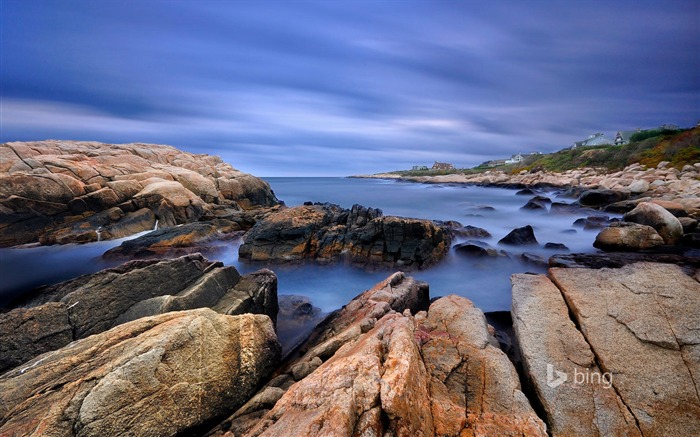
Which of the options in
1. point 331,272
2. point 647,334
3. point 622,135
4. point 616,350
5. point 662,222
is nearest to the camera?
point 616,350

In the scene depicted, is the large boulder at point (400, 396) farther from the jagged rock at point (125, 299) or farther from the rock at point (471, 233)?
the rock at point (471, 233)

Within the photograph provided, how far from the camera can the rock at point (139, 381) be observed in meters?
3.75

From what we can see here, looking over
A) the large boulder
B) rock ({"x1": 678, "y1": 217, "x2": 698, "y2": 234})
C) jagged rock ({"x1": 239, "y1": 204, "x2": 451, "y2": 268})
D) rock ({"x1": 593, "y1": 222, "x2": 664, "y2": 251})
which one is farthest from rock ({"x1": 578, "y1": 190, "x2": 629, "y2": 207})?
the large boulder

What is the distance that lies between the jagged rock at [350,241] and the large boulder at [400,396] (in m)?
10.1

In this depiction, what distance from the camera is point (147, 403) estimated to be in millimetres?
3977

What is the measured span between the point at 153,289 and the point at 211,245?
11953 mm

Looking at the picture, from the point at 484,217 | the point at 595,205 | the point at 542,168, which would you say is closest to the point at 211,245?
the point at 484,217

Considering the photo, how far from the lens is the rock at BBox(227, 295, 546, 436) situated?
129 inches

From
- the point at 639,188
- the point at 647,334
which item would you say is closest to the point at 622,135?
the point at 639,188

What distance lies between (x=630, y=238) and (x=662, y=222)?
2421 millimetres

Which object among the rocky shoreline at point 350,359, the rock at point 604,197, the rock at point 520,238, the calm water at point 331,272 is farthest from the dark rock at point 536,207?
the rocky shoreline at point 350,359

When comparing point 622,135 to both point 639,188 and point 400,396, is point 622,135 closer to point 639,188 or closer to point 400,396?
point 639,188

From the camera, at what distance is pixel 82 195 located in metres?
20.3

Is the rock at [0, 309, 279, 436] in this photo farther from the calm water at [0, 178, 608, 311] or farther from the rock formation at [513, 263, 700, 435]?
the calm water at [0, 178, 608, 311]
